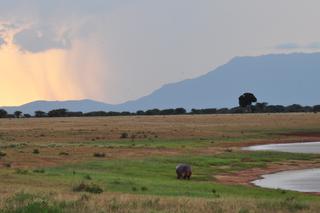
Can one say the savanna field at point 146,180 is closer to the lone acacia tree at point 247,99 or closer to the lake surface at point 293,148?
the lake surface at point 293,148

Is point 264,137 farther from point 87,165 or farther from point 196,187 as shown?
point 196,187

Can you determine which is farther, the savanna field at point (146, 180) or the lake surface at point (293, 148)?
the lake surface at point (293, 148)

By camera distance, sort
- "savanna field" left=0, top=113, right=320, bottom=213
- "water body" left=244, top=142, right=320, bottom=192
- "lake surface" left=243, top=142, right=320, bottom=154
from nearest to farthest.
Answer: "savanna field" left=0, top=113, right=320, bottom=213, "water body" left=244, top=142, right=320, bottom=192, "lake surface" left=243, top=142, right=320, bottom=154

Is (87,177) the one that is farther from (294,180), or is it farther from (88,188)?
(294,180)

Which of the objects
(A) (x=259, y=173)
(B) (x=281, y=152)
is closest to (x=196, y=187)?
(A) (x=259, y=173)

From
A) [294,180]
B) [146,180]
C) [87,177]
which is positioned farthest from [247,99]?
[87,177]

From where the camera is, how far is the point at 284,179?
3894cm

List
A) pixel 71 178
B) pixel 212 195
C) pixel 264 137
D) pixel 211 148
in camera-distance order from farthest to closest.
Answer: pixel 264 137 < pixel 211 148 < pixel 71 178 < pixel 212 195

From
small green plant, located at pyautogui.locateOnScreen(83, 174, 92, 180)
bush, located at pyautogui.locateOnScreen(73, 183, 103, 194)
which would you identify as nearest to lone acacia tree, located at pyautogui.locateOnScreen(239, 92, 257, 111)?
small green plant, located at pyautogui.locateOnScreen(83, 174, 92, 180)

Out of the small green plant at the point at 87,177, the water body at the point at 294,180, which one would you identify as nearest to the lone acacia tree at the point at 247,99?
the water body at the point at 294,180

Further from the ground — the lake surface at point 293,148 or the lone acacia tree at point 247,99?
the lone acacia tree at point 247,99

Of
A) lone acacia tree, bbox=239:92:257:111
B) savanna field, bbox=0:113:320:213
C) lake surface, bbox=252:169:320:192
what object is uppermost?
lone acacia tree, bbox=239:92:257:111

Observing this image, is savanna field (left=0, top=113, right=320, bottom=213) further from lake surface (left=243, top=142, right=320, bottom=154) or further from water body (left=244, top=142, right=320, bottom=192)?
lake surface (left=243, top=142, right=320, bottom=154)

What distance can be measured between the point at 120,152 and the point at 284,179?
49.3 ft
